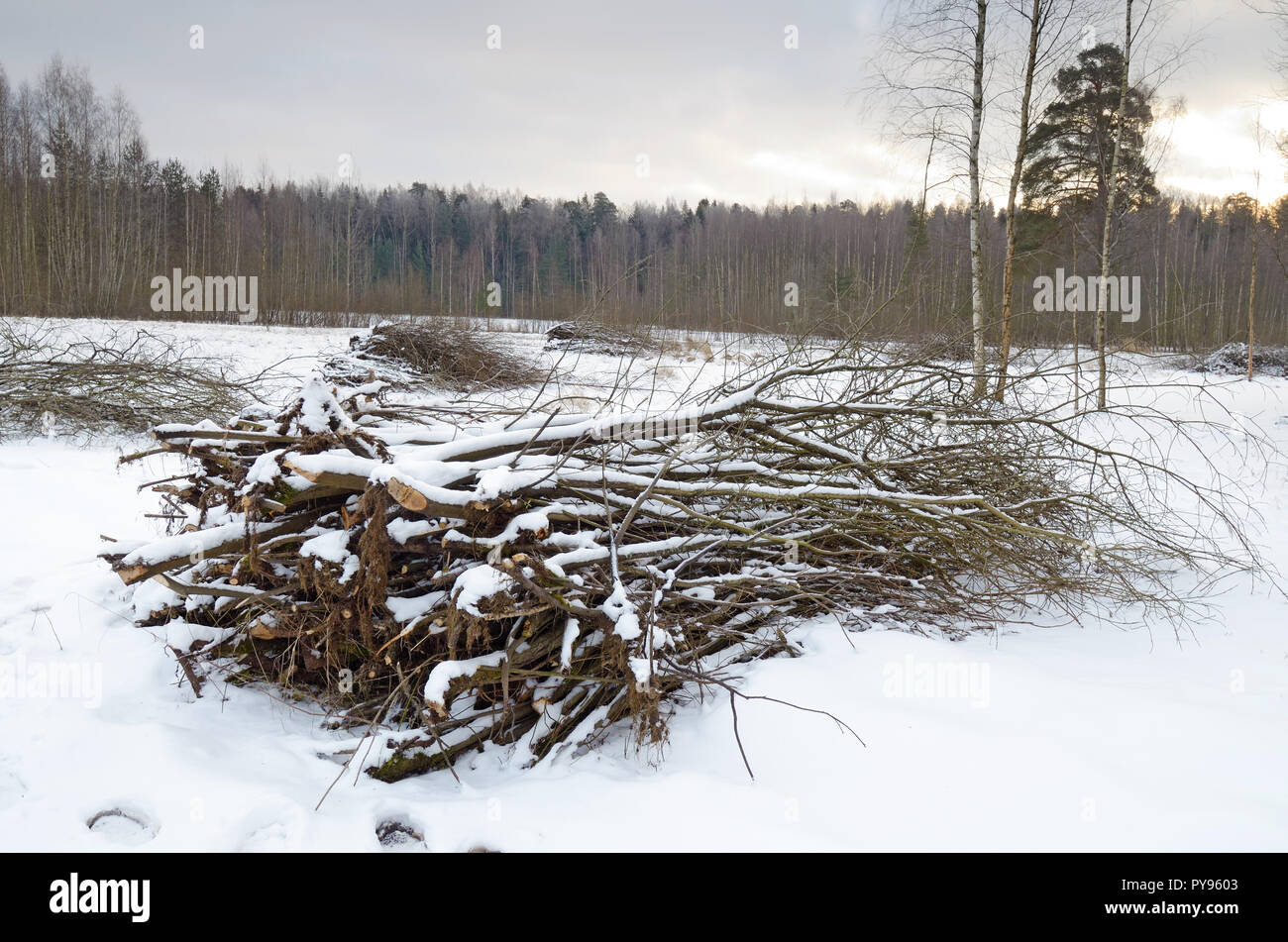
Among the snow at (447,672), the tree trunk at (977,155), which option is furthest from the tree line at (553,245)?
the snow at (447,672)

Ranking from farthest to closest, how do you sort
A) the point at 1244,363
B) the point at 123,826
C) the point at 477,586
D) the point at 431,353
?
the point at 1244,363, the point at 431,353, the point at 477,586, the point at 123,826

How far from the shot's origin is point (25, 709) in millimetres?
2496

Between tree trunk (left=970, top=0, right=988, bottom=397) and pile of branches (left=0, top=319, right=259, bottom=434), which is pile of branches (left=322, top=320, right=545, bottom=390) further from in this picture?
tree trunk (left=970, top=0, right=988, bottom=397)

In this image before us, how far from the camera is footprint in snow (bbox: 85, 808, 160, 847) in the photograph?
199cm

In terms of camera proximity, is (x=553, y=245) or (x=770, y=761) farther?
(x=553, y=245)

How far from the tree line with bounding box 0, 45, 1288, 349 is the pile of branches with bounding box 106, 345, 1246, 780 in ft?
3.21

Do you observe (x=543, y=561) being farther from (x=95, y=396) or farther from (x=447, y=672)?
(x=95, y=396)

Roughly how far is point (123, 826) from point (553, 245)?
4964 cm

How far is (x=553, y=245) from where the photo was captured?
4853 centimetres

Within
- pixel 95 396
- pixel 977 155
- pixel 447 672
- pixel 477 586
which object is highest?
pixel 977 155

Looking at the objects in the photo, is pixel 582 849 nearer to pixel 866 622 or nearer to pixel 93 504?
pixel 866 622

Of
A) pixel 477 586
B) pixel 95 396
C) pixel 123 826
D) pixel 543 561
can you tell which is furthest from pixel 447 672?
pixel 95 396
